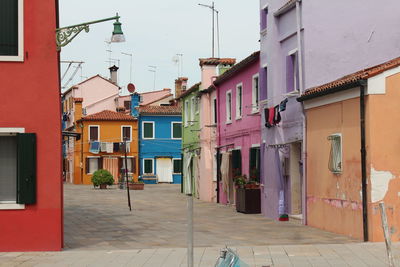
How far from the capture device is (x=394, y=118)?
1599 centimetres

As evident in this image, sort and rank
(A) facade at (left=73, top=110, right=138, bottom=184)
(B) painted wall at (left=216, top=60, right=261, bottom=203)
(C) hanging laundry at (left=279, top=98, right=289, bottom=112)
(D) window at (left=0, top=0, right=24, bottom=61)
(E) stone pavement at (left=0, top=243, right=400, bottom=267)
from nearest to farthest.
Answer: (E) stone pavement at (left=0, top=243, right=400, bottom=267) → (D) window at (left=0, top=0, right=24, bottom=61) → (C) hanging laundry at (left=279, top=98, right=289, bottom=112) → (B) painted wall at (left=216, top=60, right=261, bottom=203) → (A) facade at (left=73, top=110, right=138, bottom=184)

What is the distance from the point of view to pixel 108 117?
60406 mm

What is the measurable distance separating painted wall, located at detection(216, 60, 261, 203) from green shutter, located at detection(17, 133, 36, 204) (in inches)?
496

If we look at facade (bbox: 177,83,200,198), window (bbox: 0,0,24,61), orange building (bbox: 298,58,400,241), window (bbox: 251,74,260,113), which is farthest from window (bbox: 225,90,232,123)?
window (bbox: 0,0,24,61)

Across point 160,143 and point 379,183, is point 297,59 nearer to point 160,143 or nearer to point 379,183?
point 379,183

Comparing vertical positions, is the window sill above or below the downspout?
below

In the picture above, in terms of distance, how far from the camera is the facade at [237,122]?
86.8 feet

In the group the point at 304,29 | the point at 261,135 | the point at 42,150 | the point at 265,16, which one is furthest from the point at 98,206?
the point at 42,150

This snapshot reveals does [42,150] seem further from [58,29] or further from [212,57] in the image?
[212,57]

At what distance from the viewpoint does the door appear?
199 ft

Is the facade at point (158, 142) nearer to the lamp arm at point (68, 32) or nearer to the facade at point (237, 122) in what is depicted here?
the facade at point (237, 122)

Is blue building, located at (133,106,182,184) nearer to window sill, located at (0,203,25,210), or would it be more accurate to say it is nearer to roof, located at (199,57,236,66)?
roof, located at (199,57,236,66)

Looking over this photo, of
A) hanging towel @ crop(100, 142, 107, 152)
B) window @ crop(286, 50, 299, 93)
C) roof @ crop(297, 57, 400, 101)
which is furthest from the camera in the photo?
hanging towel @ crop(100, 142, 107, 152)

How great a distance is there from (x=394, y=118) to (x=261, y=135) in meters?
9.67
